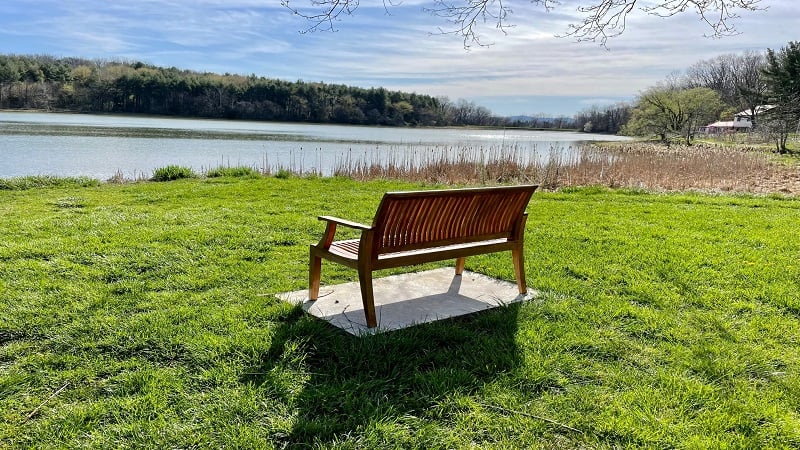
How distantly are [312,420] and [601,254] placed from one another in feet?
12.7

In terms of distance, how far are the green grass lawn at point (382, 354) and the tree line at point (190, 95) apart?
217 ft

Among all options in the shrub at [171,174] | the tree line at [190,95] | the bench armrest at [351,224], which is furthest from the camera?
the tree line at [190,95]

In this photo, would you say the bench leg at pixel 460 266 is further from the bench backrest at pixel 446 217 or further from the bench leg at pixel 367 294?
the bench leg at pixel 367 294

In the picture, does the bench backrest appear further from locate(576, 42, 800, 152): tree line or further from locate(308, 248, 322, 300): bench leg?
locate(576, 42, 800, 152): tree line

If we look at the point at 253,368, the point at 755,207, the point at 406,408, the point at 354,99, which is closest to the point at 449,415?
the point at 406,408

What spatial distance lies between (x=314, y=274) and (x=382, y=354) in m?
1.02

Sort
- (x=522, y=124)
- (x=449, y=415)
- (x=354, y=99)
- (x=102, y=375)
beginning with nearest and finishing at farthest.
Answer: (x=449, y=415) < (x=102, y=375) < (x=354, y=99) < (x=522, y=124)

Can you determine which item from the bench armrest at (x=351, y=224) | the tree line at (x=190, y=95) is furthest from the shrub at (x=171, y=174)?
the tree line at (x=190, y=95)

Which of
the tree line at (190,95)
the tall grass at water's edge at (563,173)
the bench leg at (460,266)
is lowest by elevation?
the bench leg at (460,266)

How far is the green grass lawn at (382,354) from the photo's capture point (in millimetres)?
2334

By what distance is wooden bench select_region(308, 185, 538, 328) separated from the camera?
3.36 metres

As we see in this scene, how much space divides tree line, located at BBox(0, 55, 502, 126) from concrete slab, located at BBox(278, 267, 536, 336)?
6728 cm

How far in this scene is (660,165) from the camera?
1465cm

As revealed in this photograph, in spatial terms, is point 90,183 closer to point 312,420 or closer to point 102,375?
point 102,375
